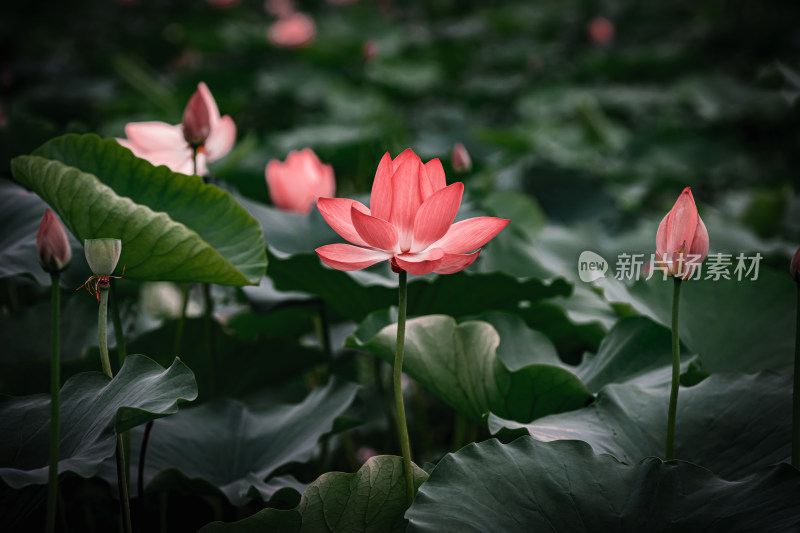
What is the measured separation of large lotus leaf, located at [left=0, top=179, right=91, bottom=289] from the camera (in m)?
0.78

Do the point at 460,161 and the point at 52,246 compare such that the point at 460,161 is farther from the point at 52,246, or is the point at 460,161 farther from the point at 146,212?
the point at 52,246

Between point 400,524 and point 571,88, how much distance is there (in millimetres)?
3035

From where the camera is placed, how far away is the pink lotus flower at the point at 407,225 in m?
0.56

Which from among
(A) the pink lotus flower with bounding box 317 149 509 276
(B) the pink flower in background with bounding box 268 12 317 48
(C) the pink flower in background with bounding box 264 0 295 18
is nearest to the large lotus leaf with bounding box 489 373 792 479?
(A) the pink lotus flower with bounding box 317 149 509 276

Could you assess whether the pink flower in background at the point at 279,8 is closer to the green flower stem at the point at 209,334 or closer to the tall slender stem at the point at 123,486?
the green flower stem at the point at 209,334

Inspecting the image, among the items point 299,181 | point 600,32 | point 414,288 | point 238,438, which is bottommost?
point 238,438

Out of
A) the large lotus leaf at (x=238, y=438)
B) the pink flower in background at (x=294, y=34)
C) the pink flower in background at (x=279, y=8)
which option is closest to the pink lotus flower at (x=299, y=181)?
the large lotus leaf at (x=238, y=438)

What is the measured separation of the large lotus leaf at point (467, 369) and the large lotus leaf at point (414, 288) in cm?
12

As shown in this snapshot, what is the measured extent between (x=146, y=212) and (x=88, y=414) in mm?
220

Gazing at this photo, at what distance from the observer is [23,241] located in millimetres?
814

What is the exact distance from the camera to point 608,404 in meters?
0.74

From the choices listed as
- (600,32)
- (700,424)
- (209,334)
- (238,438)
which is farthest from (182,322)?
(600,32)

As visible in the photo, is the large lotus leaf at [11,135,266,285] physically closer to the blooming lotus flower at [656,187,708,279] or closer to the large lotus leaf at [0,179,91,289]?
the large lotus leaf at [0,179,91,289]

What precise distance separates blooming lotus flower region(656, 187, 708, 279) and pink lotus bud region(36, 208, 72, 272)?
55 cm
